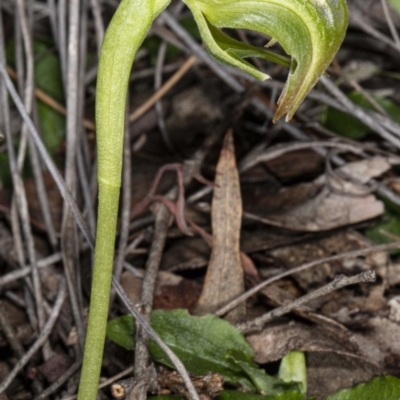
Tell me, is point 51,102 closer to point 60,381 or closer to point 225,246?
point 225,246

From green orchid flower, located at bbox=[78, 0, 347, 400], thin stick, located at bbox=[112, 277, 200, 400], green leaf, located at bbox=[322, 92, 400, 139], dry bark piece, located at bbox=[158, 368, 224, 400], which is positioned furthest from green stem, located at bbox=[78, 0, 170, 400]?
green leaf, located at bbox=[322, 92, 400, 139]

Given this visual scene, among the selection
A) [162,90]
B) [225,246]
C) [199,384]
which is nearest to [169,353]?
[199,384]

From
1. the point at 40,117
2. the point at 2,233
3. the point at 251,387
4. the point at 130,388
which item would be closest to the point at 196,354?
the point at 251,387

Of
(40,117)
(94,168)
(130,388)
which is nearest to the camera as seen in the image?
(130,388)

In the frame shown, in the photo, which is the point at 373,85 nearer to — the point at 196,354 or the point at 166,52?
the point at 166,52

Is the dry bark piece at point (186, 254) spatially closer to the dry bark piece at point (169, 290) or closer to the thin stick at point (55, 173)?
the dry bark piece at point (169, 290)

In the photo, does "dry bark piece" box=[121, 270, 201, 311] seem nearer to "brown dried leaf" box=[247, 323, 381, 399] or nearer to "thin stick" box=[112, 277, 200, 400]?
"brown dried leaf" box=[247, 323, 381, 399]

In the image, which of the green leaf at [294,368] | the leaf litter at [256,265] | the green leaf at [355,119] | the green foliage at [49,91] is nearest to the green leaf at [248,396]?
the leaf litter at [256,265]
